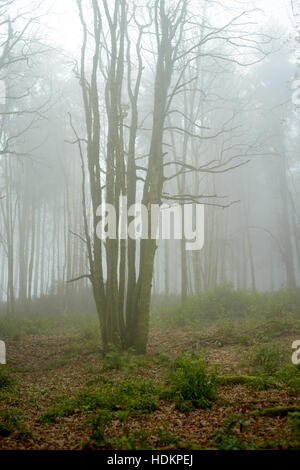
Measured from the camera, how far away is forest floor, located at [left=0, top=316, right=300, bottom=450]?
11.4 feet

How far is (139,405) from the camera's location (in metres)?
4.47

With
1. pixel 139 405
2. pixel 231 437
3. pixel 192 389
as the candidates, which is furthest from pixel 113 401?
pixel 231 437

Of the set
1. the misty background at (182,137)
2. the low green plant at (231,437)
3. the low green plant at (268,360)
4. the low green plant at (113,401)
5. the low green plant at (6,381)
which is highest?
the misty background at (182,137)

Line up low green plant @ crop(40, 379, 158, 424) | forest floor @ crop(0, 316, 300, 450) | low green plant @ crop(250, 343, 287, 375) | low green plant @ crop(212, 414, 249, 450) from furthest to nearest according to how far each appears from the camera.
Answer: low green plant @ crop(250, 343, 287, 375) < low green plant @ crop(40, 379, 158, 424) < forest floor @ crop(0, 316, 300, 450) < low green plant @ crop(212, 414, 249, 450)

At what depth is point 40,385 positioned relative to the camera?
5.95 metres

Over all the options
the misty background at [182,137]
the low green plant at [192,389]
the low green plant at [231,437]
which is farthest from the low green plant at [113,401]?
the misty background at [182,137]

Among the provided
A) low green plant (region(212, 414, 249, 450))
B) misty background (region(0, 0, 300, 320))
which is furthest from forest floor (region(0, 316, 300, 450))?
misty background (region(0, 0, 300, 320))

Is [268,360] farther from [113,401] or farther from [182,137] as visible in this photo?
[182,137]

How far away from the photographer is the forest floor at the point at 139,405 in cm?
349

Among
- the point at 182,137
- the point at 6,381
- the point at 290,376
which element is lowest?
the point at 6,381

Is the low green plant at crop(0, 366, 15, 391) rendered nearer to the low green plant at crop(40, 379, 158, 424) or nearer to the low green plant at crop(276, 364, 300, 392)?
the low green plant at crop(40, 379, 158, 424)

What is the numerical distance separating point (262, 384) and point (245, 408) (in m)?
0.80

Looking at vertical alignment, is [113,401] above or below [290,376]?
below

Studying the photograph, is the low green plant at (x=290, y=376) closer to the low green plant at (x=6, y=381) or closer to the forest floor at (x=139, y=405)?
the forest floor at (x=139, y=405)
